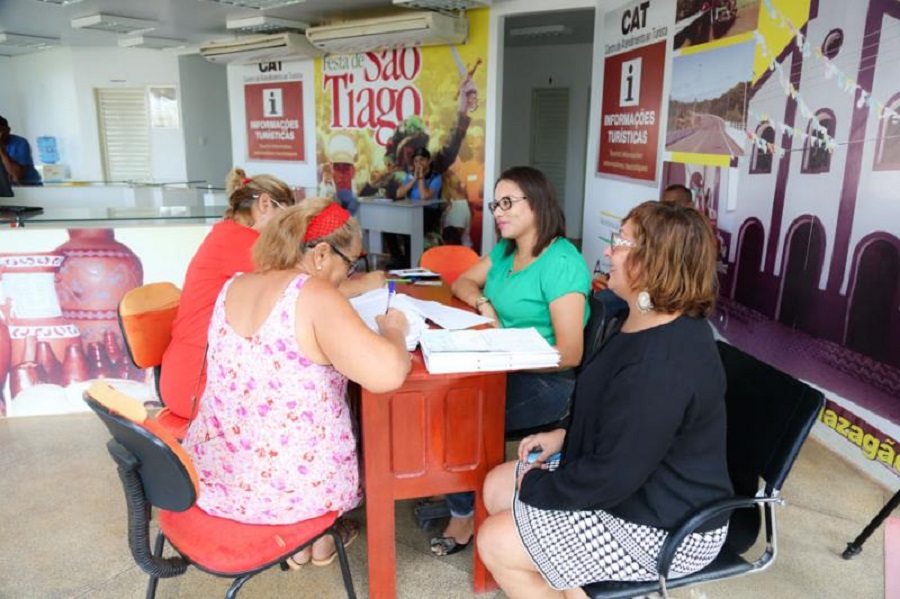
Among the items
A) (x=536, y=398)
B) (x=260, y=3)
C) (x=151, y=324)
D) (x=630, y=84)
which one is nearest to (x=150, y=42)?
(x=260, y=3)

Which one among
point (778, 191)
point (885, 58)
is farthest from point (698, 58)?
point (885, 58)

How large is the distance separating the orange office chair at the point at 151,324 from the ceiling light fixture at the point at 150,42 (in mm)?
7621

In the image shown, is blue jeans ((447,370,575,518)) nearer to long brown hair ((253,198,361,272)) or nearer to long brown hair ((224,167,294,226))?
long brown hair ((253,198,361,272))

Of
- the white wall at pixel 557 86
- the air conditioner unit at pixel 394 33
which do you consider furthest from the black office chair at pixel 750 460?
the white wall at pixel 557 86

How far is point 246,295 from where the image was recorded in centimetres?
146

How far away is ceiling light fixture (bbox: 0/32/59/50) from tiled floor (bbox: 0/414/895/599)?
7899 mm

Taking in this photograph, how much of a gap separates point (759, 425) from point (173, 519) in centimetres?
144

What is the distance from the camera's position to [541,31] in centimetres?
784

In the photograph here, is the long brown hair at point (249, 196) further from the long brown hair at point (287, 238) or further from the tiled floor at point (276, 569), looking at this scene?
the tiled floor at point (276, 569)

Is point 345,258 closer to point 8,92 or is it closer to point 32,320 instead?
point 32,320

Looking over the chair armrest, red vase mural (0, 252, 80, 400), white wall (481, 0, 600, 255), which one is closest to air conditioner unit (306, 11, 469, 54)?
white wall (481, 0, 600, 255)

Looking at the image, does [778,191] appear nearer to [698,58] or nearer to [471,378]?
[698,58]

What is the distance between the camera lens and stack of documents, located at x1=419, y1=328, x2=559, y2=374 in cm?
156

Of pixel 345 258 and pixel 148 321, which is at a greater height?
pixel 345 258
